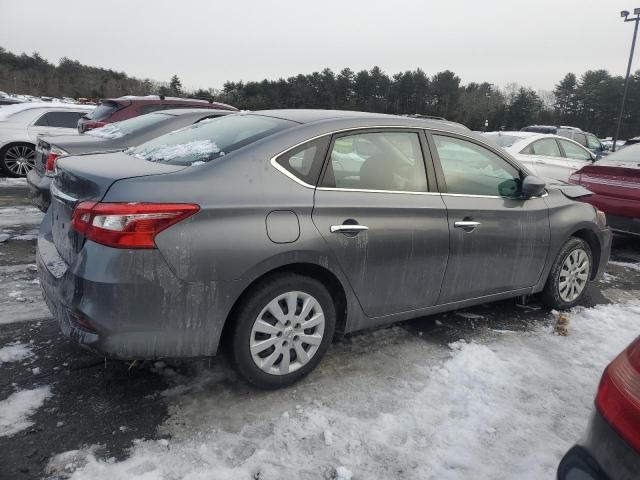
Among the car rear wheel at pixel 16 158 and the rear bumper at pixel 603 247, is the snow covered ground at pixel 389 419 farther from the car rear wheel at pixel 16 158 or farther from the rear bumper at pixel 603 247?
the car rear wheel at pixel 16 158

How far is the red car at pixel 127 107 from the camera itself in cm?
800

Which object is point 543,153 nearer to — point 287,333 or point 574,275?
point 574,275

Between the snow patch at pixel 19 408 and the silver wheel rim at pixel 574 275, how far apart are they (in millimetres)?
3981

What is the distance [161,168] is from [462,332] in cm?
254

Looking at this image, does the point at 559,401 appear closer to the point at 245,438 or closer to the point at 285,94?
the point at 245,438

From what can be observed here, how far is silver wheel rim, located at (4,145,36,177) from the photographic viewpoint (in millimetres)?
9680

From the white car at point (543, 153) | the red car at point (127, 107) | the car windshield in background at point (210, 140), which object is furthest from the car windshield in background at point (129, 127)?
the white car at point (543, 153)

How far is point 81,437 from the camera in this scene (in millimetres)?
2457

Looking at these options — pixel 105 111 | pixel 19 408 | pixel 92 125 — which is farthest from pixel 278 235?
pixel 105 111

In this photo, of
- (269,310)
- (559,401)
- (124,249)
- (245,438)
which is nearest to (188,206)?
(124,249)

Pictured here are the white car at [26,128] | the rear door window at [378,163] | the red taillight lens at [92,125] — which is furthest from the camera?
the white car at [26,128]

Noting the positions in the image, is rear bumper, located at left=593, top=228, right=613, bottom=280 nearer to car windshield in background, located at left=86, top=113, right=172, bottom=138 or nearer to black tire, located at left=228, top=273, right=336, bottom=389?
black tire, located at left=228, top=273, right=336, bottom=389

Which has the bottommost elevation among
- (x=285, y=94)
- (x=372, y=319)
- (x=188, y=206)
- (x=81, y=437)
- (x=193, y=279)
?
(x=81, y=437)

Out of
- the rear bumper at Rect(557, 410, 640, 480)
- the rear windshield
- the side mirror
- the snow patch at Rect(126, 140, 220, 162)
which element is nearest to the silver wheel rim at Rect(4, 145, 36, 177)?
the rear windshield
